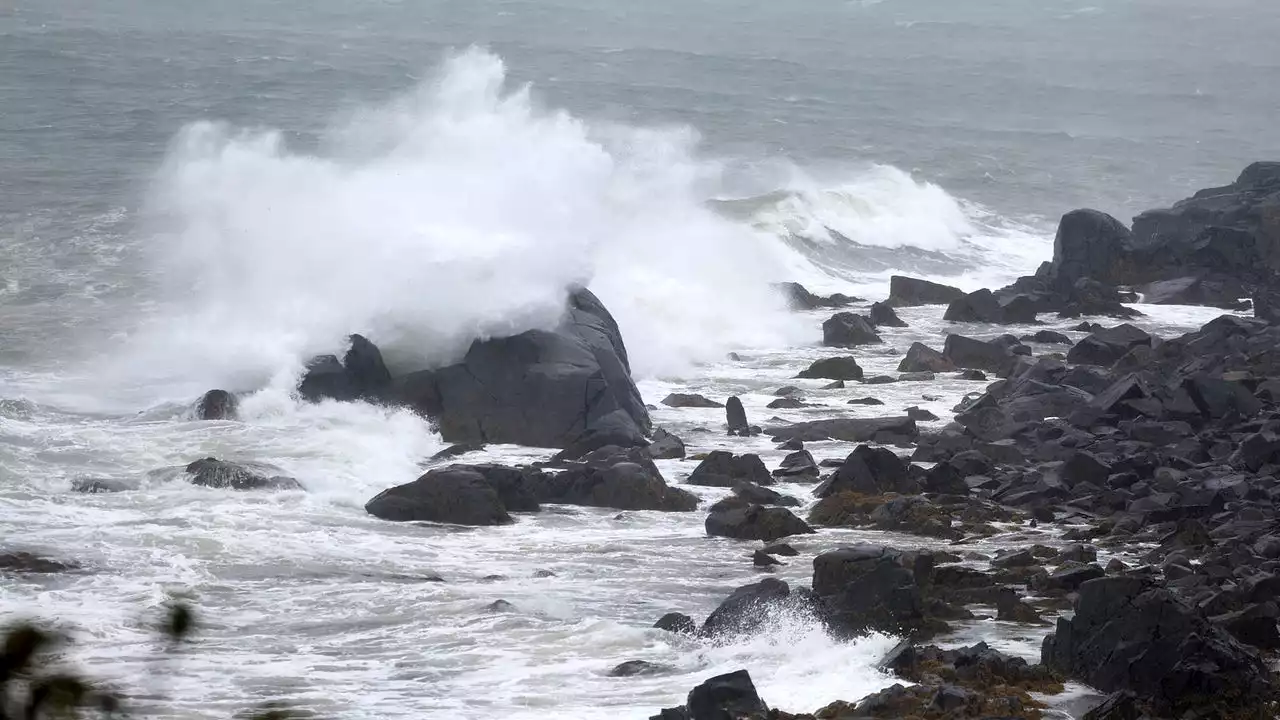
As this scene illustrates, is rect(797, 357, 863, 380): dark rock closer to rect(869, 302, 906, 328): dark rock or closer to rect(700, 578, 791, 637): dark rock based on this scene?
rect(869, 302, 906, 328): dark rock

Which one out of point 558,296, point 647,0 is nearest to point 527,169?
point 558,296

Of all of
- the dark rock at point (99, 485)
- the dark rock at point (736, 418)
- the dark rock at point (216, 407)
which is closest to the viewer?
the dark rock at point (99, 485)

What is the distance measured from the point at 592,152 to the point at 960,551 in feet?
51.0

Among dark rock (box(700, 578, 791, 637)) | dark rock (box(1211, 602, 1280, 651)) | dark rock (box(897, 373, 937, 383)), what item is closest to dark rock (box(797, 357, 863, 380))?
dark rock (box(897, 373, 937, 383))

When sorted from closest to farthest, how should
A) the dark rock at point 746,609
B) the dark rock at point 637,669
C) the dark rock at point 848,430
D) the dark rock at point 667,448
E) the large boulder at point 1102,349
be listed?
the dark rock at point 637,669, the dark rock at point 746,609, the dark rock at point 667,448, the dark rock at point 848,430, the large boulder at point 1102,349

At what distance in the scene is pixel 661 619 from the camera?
12703mm

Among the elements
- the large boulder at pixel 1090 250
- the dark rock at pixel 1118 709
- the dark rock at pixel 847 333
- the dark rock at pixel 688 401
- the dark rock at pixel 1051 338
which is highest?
the large boulder at pixel 1090 250

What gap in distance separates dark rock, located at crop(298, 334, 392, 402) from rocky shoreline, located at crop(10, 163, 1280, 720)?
0.10 feet

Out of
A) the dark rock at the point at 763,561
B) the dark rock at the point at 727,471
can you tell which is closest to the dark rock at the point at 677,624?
the dark rock at the point at 763,561

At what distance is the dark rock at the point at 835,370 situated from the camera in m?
24.7

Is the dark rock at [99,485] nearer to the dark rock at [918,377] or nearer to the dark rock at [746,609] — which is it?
the dark rock at [746,609]

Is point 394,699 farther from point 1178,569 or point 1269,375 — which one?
point 1269,375

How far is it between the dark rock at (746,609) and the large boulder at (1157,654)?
81.3 inches

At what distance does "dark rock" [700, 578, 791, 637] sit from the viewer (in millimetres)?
12430
